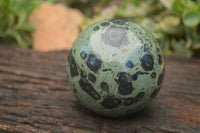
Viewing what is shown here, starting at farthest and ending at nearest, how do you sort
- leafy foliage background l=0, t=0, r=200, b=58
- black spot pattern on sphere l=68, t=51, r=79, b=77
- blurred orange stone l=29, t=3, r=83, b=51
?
blurred orange stone l=29, t=3, r=83, b=51, leafy foliage background l=0, t=0, r=200, b=58, black spot pattern on sphere l=68, t=51, r=79, b=77

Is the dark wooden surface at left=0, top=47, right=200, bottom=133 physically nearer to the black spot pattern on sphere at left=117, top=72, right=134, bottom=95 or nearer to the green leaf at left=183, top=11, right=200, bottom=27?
the black spot pattern on sphere at left=117, top=72, right=134, bottom=95

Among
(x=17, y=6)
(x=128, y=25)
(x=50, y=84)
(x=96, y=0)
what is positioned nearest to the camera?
(x=128, y=25)

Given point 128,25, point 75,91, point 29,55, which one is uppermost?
point 128,25

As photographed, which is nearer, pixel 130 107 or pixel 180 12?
pixel 130 107

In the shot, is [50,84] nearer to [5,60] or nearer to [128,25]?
[5,60]

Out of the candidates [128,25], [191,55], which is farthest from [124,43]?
[191,55]

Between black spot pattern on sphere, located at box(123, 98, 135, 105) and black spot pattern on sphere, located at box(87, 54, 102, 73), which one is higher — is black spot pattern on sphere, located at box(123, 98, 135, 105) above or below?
below

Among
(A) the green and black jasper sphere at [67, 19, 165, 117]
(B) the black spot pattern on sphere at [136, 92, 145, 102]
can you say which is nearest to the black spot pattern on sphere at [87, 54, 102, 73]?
(A) the green and black jasper sphere at [67, 19, 165, 117]
